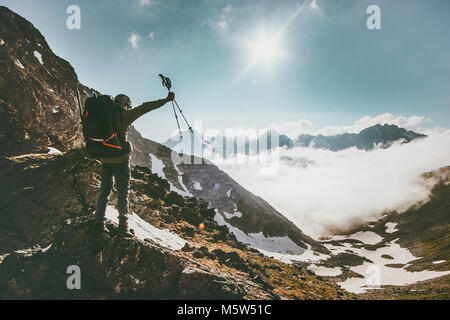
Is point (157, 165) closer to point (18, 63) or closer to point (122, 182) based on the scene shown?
point (18, 63)

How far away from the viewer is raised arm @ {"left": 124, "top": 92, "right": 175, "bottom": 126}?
879 cm

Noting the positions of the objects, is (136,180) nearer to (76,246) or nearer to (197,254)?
(197,254)

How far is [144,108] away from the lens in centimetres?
887

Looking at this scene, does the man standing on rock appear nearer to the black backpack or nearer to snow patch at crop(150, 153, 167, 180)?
the black backpack

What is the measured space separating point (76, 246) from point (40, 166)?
1096cm

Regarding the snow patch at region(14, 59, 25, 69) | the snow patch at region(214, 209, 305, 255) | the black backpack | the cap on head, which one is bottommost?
the snow patch at region(214, 209, 305, 255)

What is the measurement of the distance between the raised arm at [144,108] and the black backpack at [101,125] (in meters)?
0.30

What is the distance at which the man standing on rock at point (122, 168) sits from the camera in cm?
885

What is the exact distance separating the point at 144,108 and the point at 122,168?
274cm

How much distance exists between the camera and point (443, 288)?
91.4 metres

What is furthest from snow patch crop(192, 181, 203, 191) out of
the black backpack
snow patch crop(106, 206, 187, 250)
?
the black backpack

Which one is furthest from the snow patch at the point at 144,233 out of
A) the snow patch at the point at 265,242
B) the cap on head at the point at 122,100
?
the snow patch at the point at 265,242
